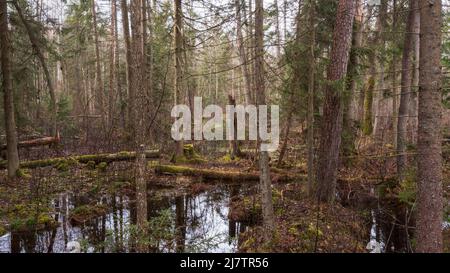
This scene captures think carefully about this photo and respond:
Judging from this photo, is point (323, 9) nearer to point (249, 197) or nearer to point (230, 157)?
point (249, 197)

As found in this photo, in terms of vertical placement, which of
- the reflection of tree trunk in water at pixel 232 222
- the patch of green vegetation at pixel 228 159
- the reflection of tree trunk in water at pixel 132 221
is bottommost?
the reflection of tree trunk in water at pixel 232 222

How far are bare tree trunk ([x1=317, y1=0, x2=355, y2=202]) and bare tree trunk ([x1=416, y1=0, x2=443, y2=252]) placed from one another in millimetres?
2104

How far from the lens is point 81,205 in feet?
31.7

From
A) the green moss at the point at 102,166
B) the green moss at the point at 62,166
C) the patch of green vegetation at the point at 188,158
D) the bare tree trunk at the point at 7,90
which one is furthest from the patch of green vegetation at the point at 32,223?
the patch of green vegetation at the point at 188,158

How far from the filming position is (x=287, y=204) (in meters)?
8.96

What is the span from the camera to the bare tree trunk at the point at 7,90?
10.6 meters

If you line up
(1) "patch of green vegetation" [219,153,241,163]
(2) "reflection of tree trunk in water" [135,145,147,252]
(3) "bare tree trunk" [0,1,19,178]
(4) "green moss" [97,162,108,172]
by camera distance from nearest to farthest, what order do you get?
1. (2) "reflection of tree trunk in water" [135,145,147,252]
2. (3) "bare tree trunk" [0,1,19,178]
3. (4) "green moss" [97,162,108,172]
4. (1) "patch of green vegetation" [219,153,241,163]

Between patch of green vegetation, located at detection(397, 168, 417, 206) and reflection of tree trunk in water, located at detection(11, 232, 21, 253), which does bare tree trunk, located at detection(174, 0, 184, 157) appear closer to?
reflection of tree trunk in water, located at detection(11, 232, 21, 253)

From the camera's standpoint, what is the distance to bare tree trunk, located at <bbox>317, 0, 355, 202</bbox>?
7523 mm

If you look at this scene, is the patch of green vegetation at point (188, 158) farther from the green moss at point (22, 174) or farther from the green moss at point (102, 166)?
the green moss at point (22, 174)

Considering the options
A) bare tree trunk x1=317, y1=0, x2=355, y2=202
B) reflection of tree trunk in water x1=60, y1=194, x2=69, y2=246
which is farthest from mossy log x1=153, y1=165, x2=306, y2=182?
reflection of tree trunk in water x1=60, y1=194, x2=69, y2=246

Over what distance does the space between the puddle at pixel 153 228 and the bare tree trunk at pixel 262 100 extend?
2.98 ft
